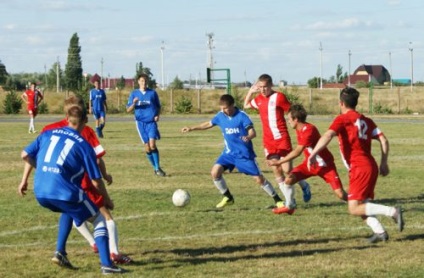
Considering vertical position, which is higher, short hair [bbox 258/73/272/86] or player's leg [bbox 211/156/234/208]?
short hair [bbox 258/73/272/86]

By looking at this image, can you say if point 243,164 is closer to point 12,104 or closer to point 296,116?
point 296,116

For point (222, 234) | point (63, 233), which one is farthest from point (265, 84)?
point (63, 233)

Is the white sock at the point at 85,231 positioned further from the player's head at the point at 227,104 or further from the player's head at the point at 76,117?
the player's head at the point at 227,104

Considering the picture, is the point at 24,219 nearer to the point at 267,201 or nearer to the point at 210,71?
the point at 267,201

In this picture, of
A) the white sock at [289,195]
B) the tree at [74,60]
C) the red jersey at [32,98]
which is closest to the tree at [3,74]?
the tree at [74,60]

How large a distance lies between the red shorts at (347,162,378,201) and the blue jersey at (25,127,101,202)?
9.98ft

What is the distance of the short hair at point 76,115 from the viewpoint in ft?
25.6

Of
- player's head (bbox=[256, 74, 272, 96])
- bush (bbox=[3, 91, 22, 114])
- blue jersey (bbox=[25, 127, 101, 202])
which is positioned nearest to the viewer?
blue jersey (bbox=[25, 127, 101, 202])

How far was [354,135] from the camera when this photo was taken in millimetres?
9156

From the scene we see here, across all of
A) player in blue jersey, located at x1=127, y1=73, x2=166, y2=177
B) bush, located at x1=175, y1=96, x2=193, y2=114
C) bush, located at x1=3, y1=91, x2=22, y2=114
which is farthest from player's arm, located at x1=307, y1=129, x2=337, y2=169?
bush, located at x1=3, y1=91, x2=22, y2=114

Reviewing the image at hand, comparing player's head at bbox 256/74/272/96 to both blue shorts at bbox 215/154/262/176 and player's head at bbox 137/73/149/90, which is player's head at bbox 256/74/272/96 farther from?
player's head at bbox 137/73/149/90

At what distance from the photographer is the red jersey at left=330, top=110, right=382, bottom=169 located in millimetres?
9125

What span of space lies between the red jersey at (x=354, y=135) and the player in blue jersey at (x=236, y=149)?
2.91m

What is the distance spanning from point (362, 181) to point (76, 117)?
3289 millimetres
